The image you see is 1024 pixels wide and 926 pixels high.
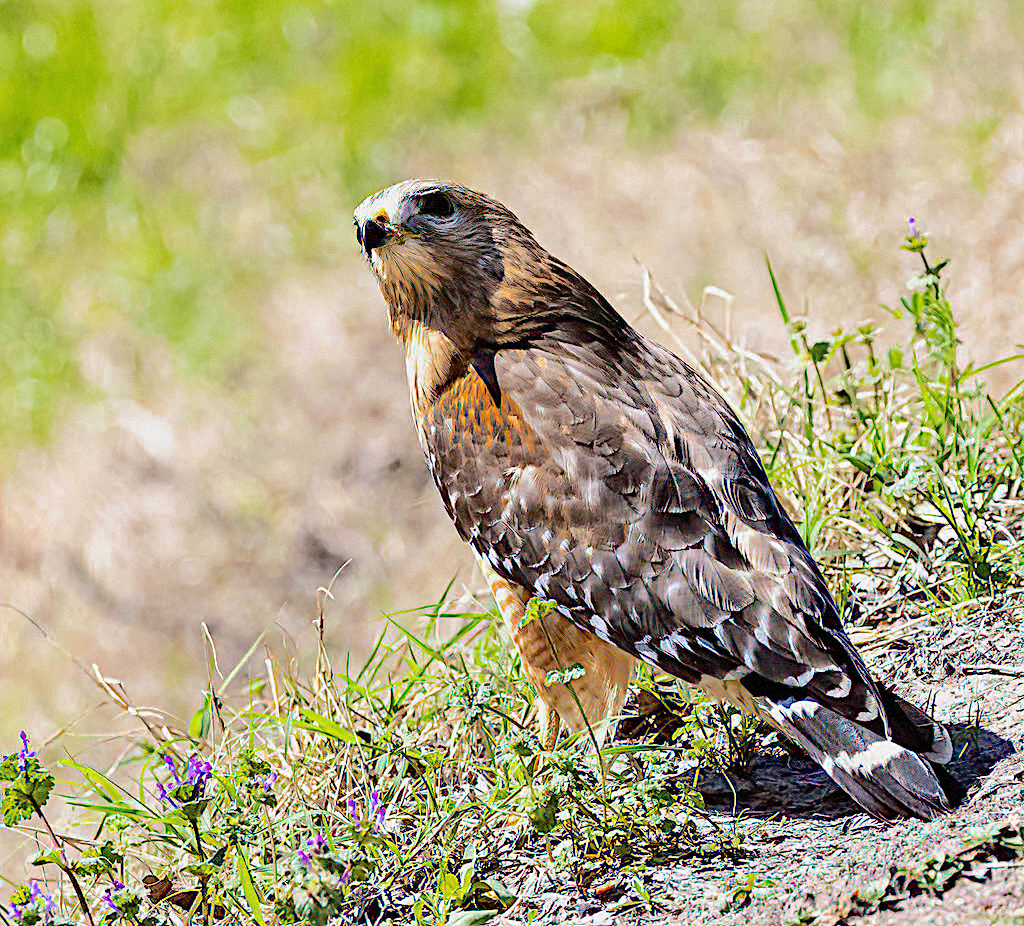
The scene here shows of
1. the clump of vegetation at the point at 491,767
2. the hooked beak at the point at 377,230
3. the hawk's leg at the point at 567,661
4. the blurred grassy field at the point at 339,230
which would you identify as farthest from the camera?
the blurred grassy field at the point at 339,230

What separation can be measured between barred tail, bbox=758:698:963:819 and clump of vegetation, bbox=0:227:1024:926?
0.33m

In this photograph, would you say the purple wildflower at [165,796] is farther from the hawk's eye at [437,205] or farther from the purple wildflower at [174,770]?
the hawk's eye at [437,205]

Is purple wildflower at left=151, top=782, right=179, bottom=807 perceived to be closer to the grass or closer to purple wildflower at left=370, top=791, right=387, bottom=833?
purple wildflower at left=370, top=791, right=387, bottom=833

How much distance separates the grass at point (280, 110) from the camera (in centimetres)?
786

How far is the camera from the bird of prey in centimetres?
294

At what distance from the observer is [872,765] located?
282 cm

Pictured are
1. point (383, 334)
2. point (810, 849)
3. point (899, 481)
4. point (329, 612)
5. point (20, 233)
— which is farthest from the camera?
point (20, 233)

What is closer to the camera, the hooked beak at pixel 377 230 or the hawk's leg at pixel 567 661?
the hawk's leg at pixel 567 661

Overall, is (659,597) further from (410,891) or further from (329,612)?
(329,612)

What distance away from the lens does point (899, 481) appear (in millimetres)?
3768

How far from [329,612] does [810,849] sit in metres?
4.48

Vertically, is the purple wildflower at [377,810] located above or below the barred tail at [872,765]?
above

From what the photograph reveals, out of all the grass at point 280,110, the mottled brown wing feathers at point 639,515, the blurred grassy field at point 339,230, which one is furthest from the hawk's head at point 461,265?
the grass at point 280,110

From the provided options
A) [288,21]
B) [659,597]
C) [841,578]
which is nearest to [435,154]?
[288,21]
